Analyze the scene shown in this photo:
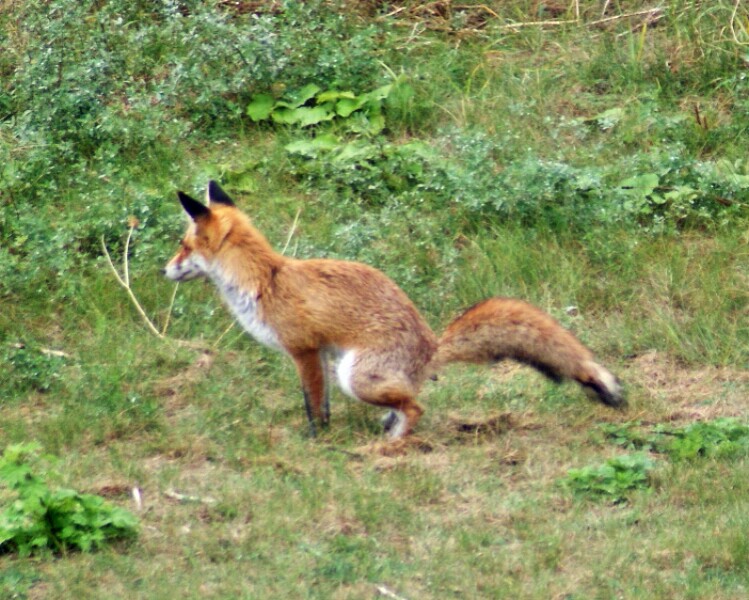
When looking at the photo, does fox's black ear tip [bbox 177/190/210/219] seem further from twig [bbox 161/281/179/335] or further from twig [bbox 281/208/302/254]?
twig [bbox 281/208/302/254]

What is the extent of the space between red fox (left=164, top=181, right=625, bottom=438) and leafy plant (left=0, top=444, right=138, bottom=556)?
160 cm

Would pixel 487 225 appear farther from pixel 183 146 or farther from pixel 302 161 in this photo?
pixel 183 146

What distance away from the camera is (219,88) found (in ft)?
34.5

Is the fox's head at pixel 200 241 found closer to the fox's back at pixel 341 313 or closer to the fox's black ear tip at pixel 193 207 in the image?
the fox's black ear tip at pixel 193 207

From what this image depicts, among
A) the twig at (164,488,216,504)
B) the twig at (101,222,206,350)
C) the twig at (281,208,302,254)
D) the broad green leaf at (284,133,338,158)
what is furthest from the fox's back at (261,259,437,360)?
the broad green leaf at (284,133,338,158)

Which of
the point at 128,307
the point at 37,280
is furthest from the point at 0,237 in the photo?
the point at 128,307

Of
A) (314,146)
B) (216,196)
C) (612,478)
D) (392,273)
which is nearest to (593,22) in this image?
(314,146)

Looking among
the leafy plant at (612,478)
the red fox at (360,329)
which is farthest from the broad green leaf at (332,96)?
the leafy plant at (612,478)

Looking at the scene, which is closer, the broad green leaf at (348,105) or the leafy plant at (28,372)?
the leafy plant at (28,372)

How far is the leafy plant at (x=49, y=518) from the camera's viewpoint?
223 inches

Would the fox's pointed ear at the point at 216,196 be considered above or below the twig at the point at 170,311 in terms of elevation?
above

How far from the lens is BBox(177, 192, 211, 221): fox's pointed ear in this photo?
7.21 meters

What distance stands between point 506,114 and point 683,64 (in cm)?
163

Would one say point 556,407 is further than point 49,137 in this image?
No
